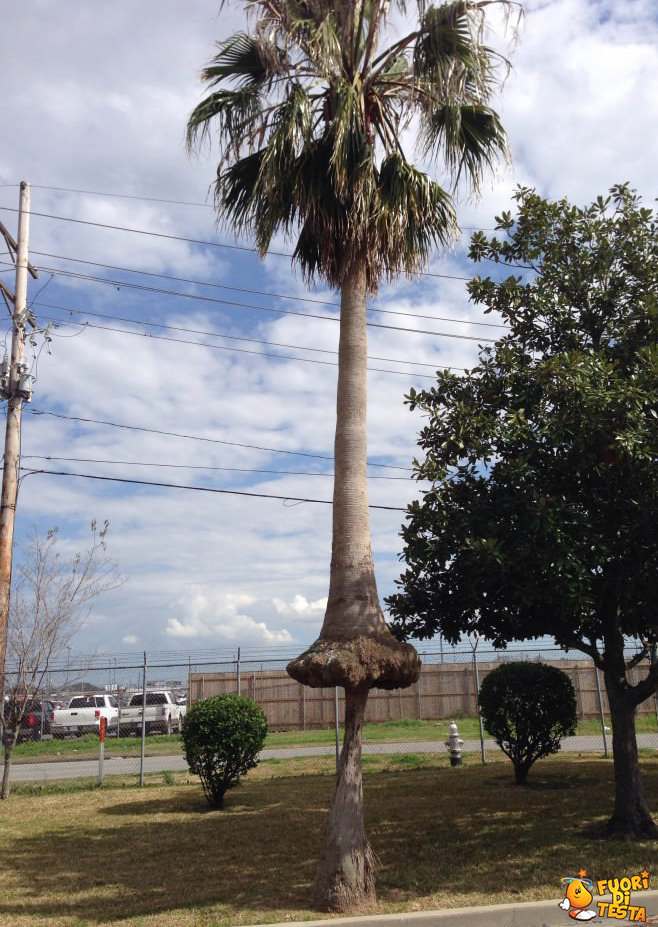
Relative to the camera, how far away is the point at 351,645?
748 centimetres

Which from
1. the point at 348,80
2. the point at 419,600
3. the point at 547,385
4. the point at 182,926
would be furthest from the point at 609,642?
the point at 348,80

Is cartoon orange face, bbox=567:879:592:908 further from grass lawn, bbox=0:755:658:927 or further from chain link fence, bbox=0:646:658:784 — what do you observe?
chain link fence, bbox=0:646:658:784

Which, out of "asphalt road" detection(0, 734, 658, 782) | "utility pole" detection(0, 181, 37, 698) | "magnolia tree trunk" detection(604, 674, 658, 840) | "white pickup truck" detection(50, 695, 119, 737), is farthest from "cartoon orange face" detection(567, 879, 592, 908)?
"white pickup truck" detection(50, 695, 119, 737)

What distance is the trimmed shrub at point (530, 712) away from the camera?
13531 millimetres

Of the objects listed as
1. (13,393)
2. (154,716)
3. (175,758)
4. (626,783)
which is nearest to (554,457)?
(626,783)

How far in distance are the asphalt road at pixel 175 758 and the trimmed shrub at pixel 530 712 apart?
6594 mm

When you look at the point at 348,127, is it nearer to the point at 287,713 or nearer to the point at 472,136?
the point at 472,136

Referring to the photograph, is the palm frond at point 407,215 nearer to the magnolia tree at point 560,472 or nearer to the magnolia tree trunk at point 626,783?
the magnolia tree at point 560,472

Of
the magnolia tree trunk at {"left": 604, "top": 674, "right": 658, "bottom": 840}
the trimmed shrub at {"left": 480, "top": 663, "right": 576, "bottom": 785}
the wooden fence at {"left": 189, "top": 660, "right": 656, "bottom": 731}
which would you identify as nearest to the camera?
the magnolia tree trunk at {"left": 604, "top": 674, "right": 658, "bottom": 840}

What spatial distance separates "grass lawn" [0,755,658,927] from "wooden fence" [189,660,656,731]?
1288 centimetres

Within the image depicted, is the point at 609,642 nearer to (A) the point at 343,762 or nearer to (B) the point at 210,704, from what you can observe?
(A) the point at 343,762

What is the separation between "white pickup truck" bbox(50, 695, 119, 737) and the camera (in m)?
29.3

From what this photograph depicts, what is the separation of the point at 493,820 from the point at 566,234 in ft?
24.3

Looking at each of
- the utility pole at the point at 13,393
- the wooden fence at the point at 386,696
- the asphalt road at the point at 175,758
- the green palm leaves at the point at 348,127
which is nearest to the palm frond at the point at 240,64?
the green palm leaves at the point at 348,127
